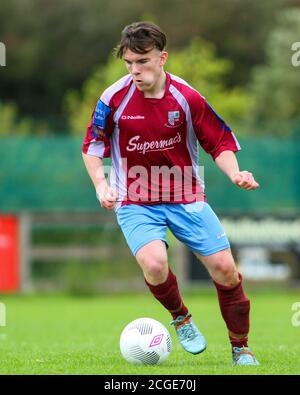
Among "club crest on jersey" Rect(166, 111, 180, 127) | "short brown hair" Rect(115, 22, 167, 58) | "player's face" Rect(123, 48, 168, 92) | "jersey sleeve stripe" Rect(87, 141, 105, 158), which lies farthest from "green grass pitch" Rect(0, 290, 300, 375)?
"short brown hair" Rect(115, 22, 167, 58)

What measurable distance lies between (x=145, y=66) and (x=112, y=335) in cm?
458

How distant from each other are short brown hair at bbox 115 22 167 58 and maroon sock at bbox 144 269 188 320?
159 cm

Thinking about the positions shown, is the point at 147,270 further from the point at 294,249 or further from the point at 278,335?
the point at 294,249

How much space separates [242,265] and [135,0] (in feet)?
96.2

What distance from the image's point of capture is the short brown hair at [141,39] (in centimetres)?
712

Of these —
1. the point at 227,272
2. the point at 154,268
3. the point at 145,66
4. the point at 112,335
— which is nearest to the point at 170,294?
the point at 154,268

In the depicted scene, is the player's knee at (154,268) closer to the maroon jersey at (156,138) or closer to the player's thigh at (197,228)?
the player's thigh at (197,228)

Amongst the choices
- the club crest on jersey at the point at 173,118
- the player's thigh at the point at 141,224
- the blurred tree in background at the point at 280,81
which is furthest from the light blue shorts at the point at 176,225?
the blurred tree in background at the point at 280,81

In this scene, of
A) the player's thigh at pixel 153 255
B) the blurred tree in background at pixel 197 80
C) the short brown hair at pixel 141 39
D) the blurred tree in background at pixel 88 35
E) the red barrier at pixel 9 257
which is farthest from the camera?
the blurred tree in background at pixel 88 35

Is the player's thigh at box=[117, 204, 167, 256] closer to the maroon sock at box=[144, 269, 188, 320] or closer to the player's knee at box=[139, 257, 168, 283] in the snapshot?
the player's knee at box=[139, 257, 168, 283]

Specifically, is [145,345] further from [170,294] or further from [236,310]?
[236,310]

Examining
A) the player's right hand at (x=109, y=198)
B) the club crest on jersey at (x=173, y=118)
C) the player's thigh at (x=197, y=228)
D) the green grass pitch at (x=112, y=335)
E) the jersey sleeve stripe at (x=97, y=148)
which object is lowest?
the green grass pitch at (x=112, y=335)

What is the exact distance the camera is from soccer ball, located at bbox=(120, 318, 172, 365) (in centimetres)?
734
